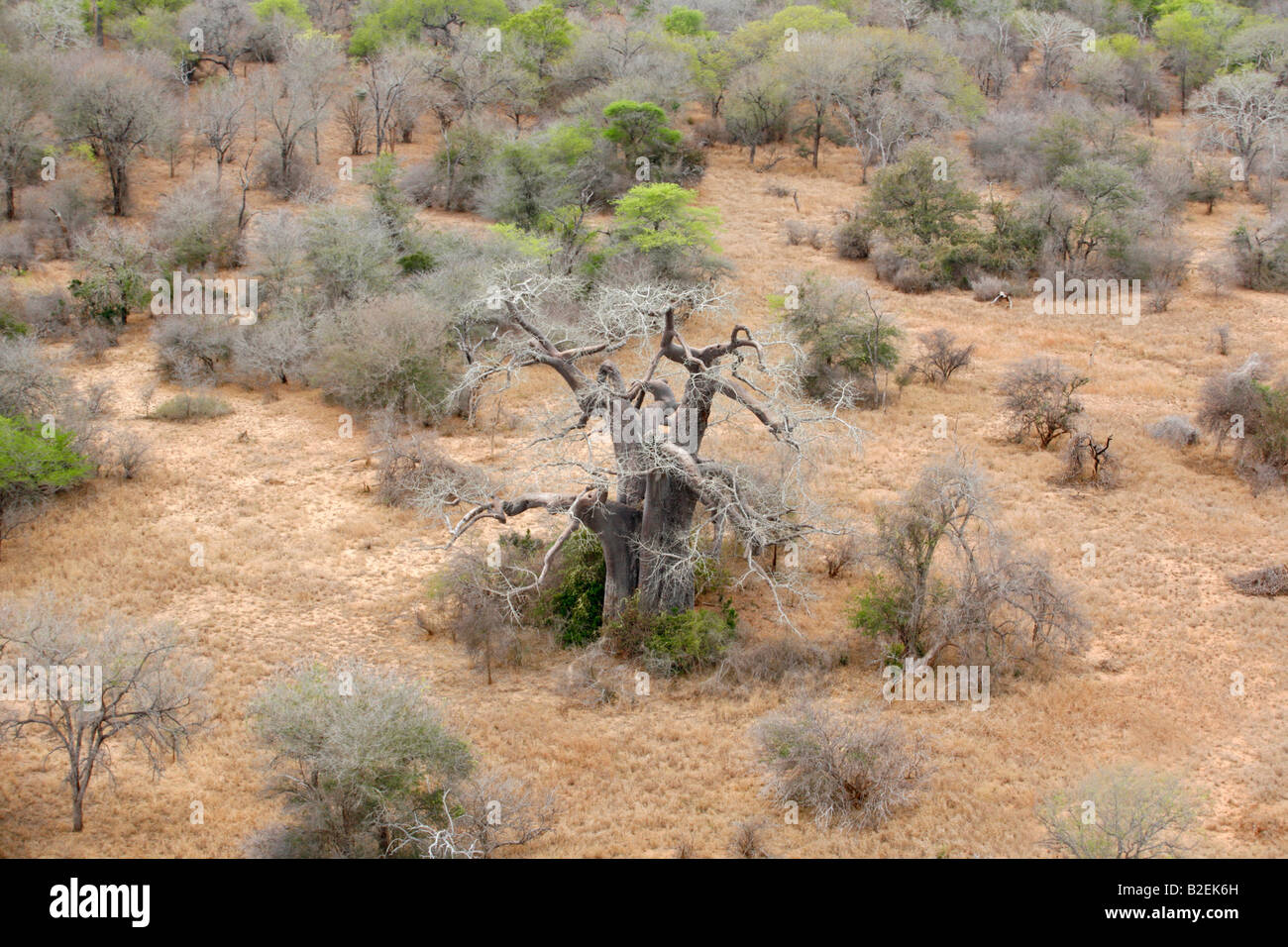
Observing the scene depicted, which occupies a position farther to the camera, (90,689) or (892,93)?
(892,93)

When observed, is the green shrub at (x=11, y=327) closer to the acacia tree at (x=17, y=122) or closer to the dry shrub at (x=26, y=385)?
the dry shrub at (x=26, y=385)

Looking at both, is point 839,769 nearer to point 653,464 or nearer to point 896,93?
point 653,464

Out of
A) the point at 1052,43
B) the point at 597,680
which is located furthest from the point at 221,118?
the point at 1052,43

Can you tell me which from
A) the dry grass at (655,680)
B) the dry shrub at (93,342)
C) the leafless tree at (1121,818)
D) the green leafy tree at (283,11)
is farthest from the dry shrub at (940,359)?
the green leafy tree at (283,11)

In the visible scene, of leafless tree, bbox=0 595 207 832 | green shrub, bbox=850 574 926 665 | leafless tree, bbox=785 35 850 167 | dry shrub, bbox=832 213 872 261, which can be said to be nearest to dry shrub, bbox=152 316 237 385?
leafless tree, bbox=0 595 207 832

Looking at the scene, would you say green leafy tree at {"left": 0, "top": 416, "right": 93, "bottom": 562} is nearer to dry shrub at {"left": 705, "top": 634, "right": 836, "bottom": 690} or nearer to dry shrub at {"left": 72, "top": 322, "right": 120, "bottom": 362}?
dry shrub at {"left": 72, "top": 322, "right": 120, "bottom": 362}

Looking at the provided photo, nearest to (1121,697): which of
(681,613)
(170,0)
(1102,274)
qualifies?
(681,613)
